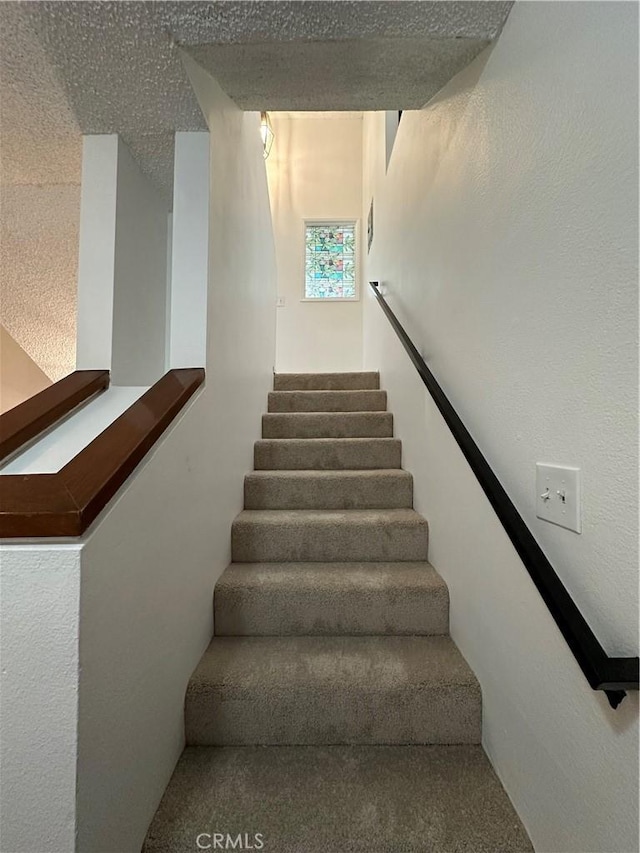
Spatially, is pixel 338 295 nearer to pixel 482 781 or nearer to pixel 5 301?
pixel 5 301

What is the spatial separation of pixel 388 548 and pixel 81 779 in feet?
4.08

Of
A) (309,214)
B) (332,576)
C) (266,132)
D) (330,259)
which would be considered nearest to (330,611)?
Answer: (332,576)

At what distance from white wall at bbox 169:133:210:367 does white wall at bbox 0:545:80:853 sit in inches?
34.0

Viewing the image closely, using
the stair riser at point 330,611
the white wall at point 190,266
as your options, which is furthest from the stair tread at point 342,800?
the white wall at point 190,266

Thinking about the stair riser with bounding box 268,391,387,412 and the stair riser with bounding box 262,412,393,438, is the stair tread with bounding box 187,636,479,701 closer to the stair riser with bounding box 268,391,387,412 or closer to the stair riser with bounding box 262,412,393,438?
the stair riser with bounding box 262,412,393,438

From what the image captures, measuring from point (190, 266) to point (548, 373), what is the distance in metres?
1.20

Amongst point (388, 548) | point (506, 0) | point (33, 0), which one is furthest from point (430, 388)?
point (33, 0)

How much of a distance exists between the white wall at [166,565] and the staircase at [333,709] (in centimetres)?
11

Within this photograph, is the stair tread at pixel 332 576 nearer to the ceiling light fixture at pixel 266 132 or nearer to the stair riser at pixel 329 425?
the stair riser at pixel 329 425

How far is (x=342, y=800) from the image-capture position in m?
0.99

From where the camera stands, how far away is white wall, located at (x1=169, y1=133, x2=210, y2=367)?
54.6 inches

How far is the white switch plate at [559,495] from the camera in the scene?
0.76m

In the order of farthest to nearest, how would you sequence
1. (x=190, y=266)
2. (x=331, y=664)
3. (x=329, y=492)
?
(x=329, y=492) < (x=190, y=266) < (x=331, y=664)

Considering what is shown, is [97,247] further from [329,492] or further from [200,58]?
[329,492]
